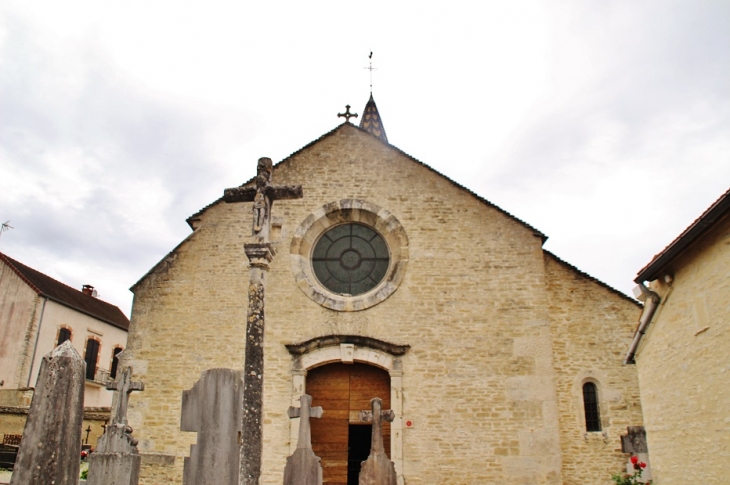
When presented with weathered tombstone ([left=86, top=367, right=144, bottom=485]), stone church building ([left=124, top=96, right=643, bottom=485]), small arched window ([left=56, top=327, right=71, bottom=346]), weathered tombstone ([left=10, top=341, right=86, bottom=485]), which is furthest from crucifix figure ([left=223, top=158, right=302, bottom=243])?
small arched window ([left=56, top=327, right=71, bottom=346])

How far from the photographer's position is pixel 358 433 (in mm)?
Result: 10719

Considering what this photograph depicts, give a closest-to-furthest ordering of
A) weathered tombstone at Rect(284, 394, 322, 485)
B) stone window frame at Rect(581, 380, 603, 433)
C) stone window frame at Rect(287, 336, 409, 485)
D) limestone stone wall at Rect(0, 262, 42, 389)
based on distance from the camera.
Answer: weathered tombstone at Rect(284, 394, 322, 485) < stone window frame at Rect(581, 380, 603, 433) < stone window frame at Rect(287, 336, 409, 485) < limestone stone wall at Rect(0, 262, 42, 389)

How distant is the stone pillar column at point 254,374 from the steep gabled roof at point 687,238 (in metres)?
4.92

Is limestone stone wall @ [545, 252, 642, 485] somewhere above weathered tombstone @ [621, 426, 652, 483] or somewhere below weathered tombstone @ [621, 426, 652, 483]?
above

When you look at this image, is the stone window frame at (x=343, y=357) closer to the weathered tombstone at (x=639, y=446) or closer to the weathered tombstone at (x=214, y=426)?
the weathered tombstone at (x=639, y=446)

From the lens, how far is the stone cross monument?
555cm

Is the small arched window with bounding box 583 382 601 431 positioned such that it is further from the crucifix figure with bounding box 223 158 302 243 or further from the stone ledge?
the stone ledge

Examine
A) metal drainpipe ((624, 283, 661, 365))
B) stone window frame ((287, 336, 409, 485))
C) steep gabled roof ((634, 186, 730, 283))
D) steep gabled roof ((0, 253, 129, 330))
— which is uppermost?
steep gabled roof ((0, 253, 129, 330))

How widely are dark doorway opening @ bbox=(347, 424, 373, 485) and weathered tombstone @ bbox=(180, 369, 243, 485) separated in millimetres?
5031

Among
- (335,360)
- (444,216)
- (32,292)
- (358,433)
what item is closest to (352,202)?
(444,216)

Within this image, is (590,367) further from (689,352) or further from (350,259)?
(350,259)

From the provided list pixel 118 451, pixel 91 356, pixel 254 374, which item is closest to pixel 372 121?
pixel 91 356

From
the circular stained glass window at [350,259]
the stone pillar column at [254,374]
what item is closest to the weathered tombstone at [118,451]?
the stone pillar column at [254,374]

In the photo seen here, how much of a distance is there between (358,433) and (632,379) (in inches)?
199
